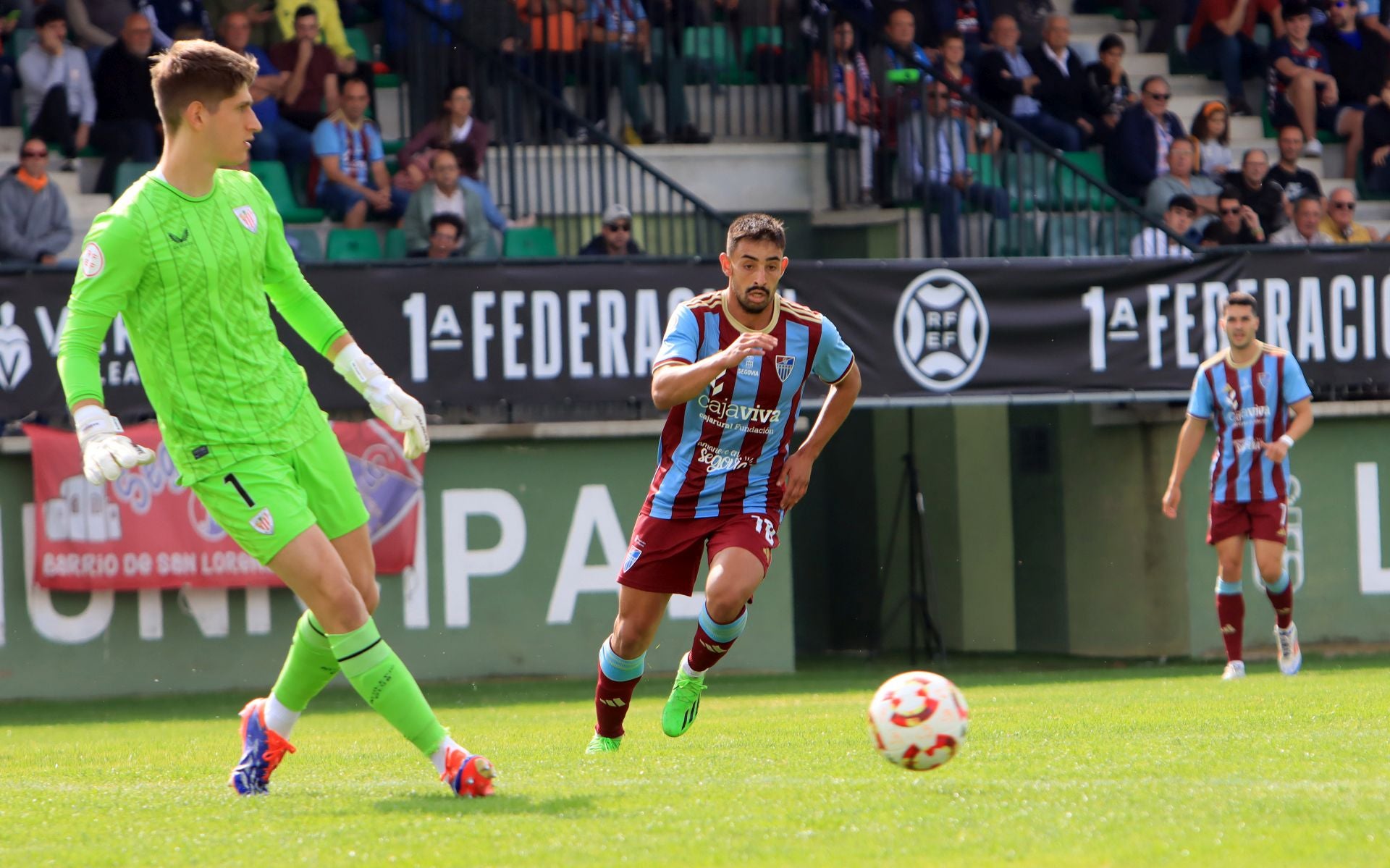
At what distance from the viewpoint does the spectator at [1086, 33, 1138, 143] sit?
1734 centimetres

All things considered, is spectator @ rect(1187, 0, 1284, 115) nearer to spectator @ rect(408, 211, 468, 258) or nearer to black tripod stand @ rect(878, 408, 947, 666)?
black tripod stand @ rect(878, 408, 947, 666)

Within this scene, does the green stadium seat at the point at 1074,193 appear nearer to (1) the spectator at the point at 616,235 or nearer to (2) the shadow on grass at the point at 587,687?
(1) the spectator at the point at 616,235

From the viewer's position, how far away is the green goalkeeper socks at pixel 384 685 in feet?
18.9

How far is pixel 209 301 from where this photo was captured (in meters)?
5.89

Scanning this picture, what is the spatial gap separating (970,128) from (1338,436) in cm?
391

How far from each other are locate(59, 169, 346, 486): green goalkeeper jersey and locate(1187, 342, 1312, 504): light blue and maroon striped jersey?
7.76 metres

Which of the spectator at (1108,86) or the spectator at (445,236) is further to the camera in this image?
the spectator at (1108,86)

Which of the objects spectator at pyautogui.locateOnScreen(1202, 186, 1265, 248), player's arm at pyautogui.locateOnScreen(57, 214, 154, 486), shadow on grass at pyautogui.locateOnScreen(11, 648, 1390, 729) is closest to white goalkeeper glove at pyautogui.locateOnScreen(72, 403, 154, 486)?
player's arm at pyautogui.locateOnScreen(57, 214, 154, 486)

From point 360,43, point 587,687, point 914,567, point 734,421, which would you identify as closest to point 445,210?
point 360,43

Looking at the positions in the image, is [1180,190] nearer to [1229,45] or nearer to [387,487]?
[1229,45]

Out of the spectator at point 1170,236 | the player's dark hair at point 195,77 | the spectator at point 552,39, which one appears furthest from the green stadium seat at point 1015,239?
the player's dark hair at point 195,77

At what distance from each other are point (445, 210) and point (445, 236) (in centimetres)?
34

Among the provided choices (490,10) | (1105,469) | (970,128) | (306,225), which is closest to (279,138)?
(306,225)

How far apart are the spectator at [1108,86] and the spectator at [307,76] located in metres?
7.02
